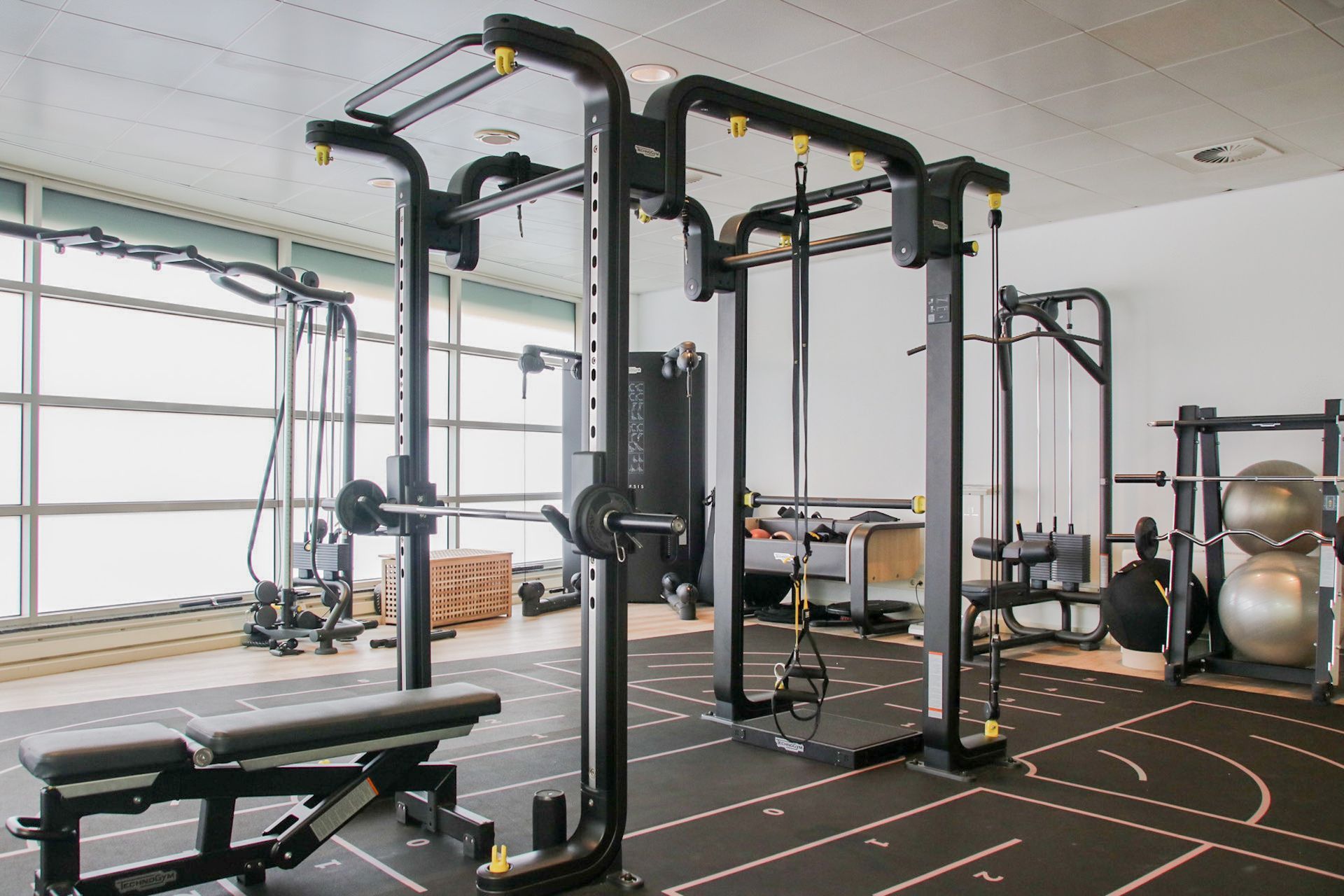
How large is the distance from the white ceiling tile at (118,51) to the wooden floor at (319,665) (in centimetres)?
279

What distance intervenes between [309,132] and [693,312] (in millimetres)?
6321

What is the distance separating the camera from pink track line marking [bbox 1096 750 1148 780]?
3.33 m

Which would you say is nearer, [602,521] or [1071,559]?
[602,521]

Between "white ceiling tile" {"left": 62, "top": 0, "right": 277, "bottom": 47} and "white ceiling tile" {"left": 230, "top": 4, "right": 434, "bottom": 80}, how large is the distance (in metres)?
0.06

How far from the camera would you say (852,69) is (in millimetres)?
4211

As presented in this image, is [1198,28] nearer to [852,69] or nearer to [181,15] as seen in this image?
[852,69]

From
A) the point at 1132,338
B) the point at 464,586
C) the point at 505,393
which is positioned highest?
the point at 1132,338

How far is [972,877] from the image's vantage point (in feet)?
8.10

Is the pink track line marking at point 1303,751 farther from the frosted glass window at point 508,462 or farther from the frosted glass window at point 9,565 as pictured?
the frosted glass window at point 9,565

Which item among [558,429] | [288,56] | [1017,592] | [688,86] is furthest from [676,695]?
[558,429]

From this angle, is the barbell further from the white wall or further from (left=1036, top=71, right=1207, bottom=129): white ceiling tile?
the white wall

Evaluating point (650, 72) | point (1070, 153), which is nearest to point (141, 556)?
point (650, 72)

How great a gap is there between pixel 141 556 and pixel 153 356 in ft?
4.11

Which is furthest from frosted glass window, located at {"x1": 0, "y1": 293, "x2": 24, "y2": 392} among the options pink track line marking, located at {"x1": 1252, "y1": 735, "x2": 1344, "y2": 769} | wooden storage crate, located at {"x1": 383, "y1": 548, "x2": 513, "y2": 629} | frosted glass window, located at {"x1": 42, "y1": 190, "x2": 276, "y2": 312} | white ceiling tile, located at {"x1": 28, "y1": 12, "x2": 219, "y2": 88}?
pink track line marking, located at {"x1": 1252, "y1": 735, "x2": 1344, "y2": 769}
